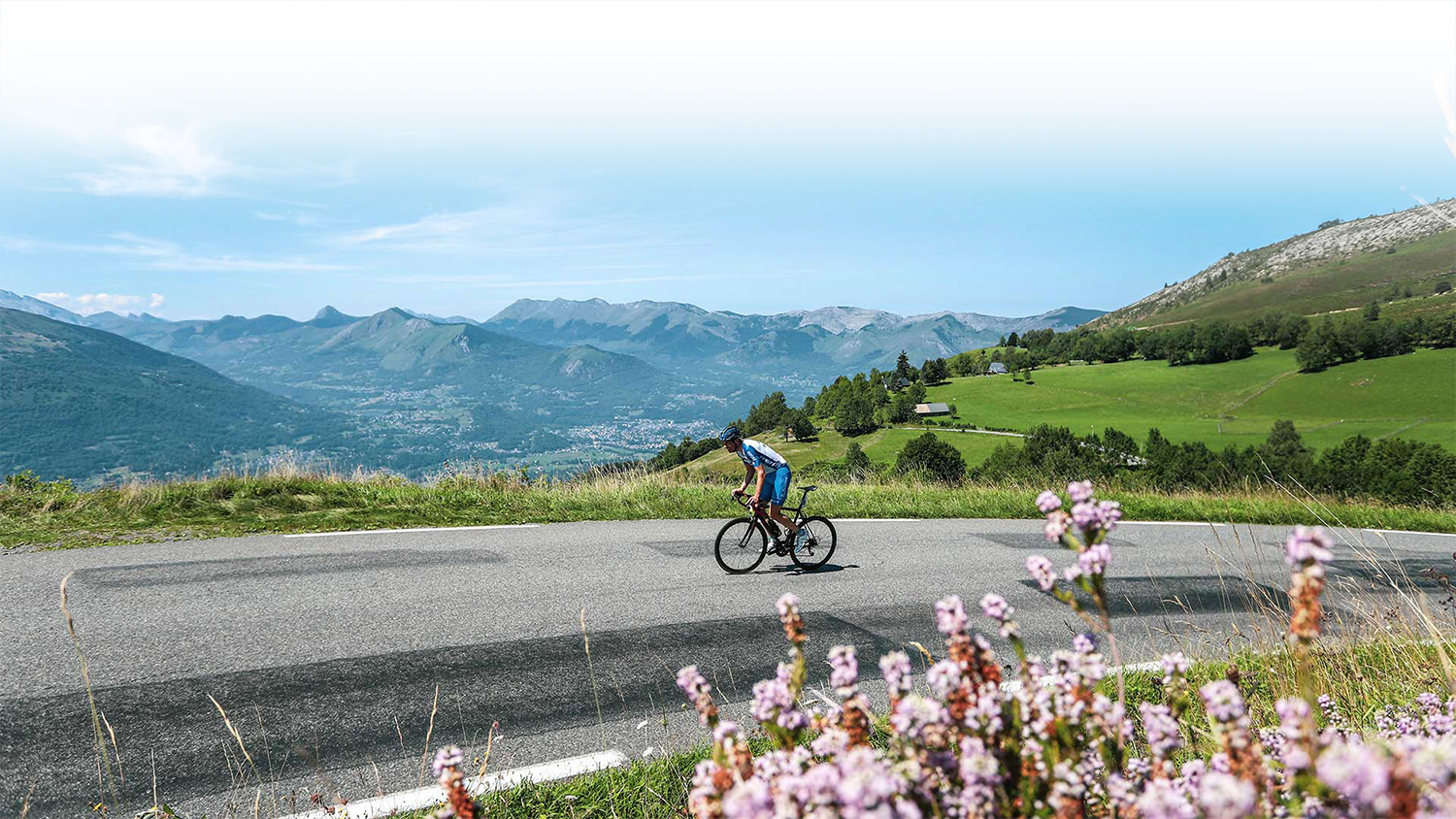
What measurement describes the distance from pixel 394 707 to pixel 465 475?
10.6 metres

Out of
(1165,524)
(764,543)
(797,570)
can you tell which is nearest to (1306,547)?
(764,543)

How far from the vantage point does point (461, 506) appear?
44.6 ft

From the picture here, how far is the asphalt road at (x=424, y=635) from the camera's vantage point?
4.86m

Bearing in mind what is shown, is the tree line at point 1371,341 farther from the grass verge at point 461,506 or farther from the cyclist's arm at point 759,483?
the cyclist's arm at point 759,483

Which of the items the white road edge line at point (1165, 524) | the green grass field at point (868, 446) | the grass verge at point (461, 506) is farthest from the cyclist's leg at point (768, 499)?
the green grass field at point (868, 446)

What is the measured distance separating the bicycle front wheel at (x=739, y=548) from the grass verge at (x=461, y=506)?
11.7 feet

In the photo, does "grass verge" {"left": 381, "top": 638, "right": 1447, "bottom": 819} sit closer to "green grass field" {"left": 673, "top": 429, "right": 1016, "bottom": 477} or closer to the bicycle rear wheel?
the bicycle rear wheel

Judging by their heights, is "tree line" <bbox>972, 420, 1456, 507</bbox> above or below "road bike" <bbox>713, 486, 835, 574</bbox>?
below

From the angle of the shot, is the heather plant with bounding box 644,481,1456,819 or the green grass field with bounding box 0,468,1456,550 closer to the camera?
the heather plant with bounding box 644,481,1456,819

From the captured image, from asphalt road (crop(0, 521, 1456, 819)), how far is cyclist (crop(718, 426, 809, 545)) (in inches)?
27.3

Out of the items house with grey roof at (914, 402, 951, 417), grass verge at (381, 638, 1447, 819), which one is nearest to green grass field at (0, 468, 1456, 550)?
grass verge at (381, 638, 1447, 819)

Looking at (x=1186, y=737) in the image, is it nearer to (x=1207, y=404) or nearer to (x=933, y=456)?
(x=933, y=456)

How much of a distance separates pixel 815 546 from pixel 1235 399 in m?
129

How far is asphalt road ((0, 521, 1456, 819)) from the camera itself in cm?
486
